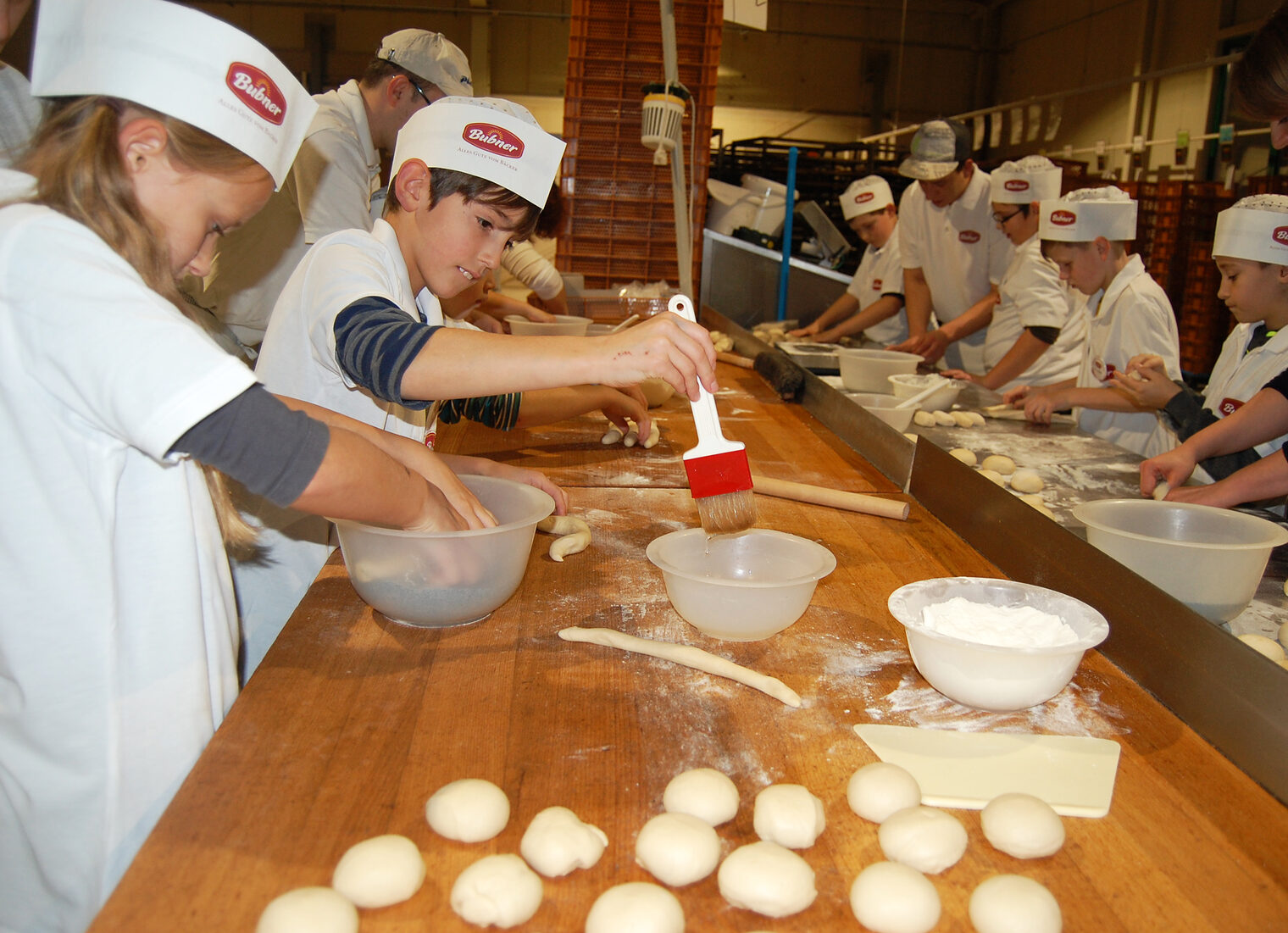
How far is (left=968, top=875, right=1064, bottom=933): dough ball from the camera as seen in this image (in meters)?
0.71

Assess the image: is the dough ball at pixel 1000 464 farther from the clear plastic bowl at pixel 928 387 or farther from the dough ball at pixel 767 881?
the dough ball at pixel 767 881

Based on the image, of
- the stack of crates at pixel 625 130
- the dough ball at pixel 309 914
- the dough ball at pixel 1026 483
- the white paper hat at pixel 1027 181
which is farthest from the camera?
the stack of crates at pixel 625 130

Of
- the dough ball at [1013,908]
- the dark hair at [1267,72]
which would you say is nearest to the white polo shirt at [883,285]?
the dark hair at [1267,72]

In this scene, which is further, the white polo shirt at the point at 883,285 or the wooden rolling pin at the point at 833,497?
the white polo shirt at the point at 883,285

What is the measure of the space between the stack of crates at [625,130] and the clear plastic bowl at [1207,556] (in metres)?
3.75

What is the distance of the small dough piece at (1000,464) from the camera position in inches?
87.1

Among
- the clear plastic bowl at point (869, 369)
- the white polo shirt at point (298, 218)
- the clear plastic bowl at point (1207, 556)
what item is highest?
the white polo shirt at point (298, 218)

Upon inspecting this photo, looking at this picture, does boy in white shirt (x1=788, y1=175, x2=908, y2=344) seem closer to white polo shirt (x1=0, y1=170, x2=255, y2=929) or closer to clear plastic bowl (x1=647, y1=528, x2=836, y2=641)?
clear plastic bowl (x1=647, y1=528, x2=836, y2=641)

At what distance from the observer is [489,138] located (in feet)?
4.83

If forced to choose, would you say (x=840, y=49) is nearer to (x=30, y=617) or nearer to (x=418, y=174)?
(x=418, y=174)

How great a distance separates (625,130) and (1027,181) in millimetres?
2300

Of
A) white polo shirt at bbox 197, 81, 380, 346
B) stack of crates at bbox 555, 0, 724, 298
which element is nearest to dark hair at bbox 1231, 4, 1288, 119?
white polo shirt at bbox 197, 81, 380, 346

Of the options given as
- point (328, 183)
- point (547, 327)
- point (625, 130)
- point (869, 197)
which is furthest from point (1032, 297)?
point (328, 183)

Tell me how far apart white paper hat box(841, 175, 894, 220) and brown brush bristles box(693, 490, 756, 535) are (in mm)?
3899
